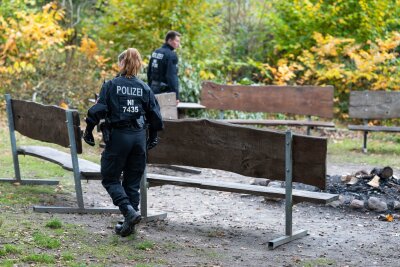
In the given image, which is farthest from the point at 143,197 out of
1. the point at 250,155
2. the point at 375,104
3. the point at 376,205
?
the point at 375,104

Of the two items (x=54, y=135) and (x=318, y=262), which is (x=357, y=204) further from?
(x=54, y=135)

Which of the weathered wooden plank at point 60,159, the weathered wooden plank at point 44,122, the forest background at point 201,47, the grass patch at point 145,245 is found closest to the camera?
the grass patch at point 145,245

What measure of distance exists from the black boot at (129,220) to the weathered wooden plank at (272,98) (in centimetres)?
721

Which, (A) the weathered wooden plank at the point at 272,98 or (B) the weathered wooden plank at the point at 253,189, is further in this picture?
(A) the weathered wooden plank at the point at 272,98

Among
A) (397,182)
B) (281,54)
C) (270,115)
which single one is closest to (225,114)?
(270,115)

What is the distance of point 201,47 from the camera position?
55.2 feet

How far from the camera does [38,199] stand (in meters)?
8.02

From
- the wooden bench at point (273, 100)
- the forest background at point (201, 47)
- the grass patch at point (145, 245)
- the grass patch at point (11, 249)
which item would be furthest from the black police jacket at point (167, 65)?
the grass patch at point (11, 249)

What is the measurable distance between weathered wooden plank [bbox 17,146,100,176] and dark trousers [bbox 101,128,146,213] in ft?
3.10

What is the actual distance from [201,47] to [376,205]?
30.5 ft

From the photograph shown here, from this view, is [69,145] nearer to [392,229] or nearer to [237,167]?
[237,167]

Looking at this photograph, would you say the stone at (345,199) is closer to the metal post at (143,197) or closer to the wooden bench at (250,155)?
the wooden bench at (250,155)

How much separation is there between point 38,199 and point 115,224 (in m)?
1.36

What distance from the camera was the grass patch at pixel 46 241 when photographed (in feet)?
19.6
